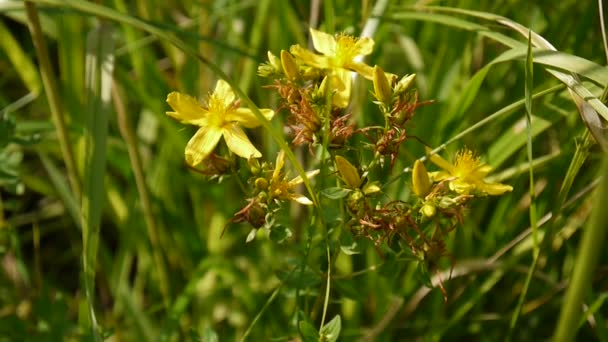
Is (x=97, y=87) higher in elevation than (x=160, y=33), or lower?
lower

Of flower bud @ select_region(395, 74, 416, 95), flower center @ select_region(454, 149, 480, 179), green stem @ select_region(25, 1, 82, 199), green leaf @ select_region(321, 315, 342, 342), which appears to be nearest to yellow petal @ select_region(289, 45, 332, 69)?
flower bud @ select_region(395, 74, 416, 95)

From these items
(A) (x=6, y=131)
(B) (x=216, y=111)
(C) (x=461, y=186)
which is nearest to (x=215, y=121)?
(B) (x=216, y=111)

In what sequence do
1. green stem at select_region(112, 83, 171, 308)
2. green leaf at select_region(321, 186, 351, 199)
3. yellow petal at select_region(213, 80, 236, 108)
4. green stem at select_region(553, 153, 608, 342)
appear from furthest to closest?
1. green stem at select_region(112, 83, 171, 308)
2. yellow petal at select_region(213, 80, 236, 108)
3. green leaf at select_region(321, 186, 351, 199)
4. green stem at select_region(553, 153, 608, 342)

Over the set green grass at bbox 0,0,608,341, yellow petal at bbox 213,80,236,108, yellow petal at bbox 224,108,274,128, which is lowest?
green grass at bbox 0,0,608,341

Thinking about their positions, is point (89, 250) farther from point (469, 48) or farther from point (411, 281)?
point (469, 48)

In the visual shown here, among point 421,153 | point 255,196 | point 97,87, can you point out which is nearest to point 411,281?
point 421,153

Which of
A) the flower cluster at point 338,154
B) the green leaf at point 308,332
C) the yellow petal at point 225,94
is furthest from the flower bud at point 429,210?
the yellow petal at point 225,94

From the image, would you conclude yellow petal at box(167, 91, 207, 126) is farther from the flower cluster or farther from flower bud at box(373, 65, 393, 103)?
flower bud at box(373, 65, 393, 103)
